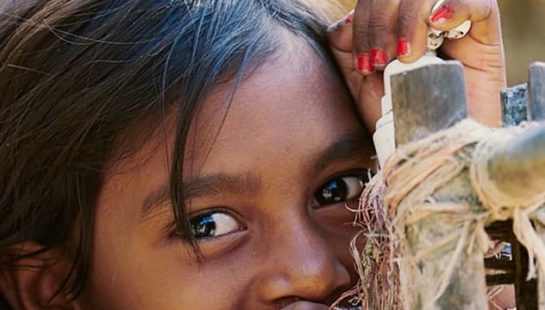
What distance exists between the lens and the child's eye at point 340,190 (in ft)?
4.56

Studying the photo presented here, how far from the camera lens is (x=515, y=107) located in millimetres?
976

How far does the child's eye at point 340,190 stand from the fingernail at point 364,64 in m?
0.14

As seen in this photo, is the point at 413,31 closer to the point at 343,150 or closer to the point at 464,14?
the point at 464,14

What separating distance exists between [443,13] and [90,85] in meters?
0.43

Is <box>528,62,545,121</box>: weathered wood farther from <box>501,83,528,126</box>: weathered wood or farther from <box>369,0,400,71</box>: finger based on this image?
<box>369,0,400,71</box>: finger

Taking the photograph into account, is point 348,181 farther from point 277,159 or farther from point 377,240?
point 377,240

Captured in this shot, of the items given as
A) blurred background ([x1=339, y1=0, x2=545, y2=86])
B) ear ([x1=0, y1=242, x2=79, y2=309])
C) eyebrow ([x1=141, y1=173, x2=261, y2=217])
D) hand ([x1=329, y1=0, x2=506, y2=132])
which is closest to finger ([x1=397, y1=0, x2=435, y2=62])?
hand ([x1=329, y1=0, x2=506, y2=132])

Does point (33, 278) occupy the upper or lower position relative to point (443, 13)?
lower

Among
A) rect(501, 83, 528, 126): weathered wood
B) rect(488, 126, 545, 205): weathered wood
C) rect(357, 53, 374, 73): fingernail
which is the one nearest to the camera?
rect(488, 126, 545, 205): weathered wood

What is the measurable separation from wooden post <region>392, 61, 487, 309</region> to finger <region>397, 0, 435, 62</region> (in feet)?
1.37

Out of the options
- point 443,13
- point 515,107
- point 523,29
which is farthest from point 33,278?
point 523,29

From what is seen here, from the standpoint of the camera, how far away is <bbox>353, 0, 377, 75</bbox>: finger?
1365 millimetres

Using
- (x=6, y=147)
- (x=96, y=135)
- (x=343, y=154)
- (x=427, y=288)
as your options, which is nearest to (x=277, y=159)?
(x=343, y=154)

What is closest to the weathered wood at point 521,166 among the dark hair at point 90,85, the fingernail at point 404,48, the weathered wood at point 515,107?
the weathered wood at point 515,107
